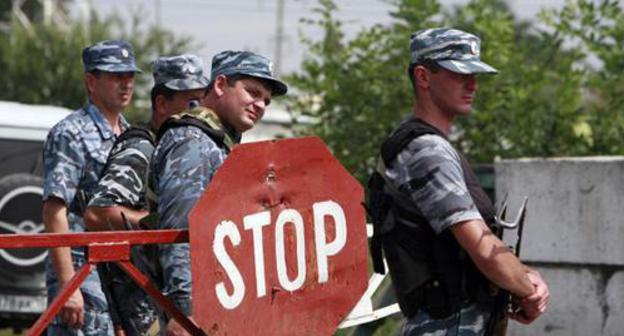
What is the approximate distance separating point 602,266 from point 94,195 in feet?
10.8

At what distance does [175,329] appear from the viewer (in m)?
4.78

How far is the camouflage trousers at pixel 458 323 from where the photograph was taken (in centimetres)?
466

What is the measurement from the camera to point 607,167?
26.1ft

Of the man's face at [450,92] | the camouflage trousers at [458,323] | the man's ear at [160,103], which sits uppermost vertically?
the man's face at [450,92]

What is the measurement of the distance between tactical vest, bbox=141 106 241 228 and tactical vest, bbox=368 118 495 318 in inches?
23.0

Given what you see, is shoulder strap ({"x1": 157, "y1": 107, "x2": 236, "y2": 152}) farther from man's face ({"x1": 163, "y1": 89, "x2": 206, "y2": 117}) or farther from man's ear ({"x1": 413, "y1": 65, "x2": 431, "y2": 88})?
man's face ({"x1": 163, "y1": 89, "x2": 206, "y2": 117})

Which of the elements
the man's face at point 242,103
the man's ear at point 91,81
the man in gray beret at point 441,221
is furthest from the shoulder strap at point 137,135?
the man in gray beret at point 441,221

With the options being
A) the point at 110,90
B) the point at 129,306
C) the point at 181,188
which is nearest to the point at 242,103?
the point at 181,188

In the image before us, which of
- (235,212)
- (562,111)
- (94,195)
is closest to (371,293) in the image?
(94,195)

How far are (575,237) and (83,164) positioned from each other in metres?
2.90

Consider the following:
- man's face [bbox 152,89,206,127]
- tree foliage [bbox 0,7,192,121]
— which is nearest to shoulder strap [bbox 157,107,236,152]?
man's face [bbox 152,89,206,127]

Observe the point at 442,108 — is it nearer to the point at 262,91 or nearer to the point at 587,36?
the point at 262,91

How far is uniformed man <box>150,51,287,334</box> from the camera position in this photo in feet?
16.0

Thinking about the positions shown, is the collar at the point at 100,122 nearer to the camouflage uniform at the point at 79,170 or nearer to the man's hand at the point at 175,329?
the camouflage uniform at the point at 79,170
